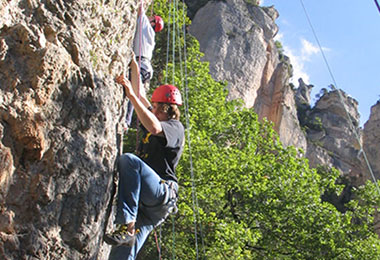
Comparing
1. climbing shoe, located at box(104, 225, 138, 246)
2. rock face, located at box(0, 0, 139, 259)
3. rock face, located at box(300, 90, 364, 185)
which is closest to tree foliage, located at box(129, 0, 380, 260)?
climbing shoe, located at box(104, 225, 138, 246)

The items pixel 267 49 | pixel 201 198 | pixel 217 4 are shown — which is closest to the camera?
pixel 201 198

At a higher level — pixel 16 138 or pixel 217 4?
pixel 217 4

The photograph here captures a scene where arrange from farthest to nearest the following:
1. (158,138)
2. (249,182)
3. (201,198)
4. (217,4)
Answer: (217,4)
(249,182)
(201,198)
(158,138)

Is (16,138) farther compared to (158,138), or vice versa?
(158,138)

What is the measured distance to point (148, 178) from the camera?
3.92 metres

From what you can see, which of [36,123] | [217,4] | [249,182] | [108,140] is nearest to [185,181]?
[249,182]

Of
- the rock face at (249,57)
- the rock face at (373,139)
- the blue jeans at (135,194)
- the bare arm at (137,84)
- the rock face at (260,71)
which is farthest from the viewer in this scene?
the rock face at (373,139)

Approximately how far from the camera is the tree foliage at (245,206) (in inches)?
524

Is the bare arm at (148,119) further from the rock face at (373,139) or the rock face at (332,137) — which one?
the rock face at (332,137)

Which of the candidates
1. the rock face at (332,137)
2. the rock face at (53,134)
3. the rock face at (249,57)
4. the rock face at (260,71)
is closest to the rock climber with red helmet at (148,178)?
the rock face at (53,134)

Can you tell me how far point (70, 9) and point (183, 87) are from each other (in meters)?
12.7

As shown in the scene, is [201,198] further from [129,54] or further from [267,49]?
[267,49]

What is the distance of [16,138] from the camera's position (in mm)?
3109

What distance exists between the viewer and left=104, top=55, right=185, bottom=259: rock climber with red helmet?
12.5 ft
